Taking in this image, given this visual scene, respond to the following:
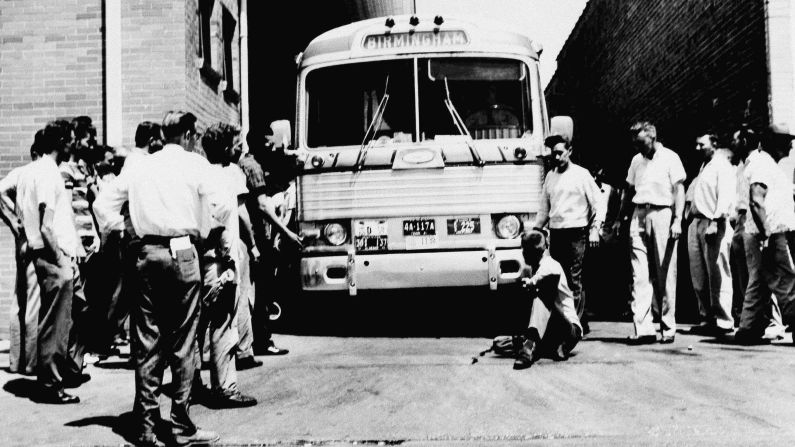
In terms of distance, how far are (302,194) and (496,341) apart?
8.95 feet

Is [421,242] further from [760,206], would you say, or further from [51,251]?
[51,251]

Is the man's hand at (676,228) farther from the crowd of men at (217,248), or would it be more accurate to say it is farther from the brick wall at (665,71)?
the brick wall at (665,71)

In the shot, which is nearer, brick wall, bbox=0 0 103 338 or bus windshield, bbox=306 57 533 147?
bus windshield, bbox=306 57 533 147

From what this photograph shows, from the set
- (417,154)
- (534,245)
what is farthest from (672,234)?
(417,154)

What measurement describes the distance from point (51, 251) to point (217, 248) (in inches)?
56.4

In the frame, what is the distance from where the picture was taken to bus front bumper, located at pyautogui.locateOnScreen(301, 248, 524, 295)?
364 inches

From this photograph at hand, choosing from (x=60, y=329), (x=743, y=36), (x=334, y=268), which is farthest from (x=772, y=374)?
(x=743, y=36)

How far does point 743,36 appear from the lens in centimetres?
1224

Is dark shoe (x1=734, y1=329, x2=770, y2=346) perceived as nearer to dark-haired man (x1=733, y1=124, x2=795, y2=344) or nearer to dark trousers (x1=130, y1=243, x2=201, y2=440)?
dark-haired man (x1=733, y1=124, x2=795, y2=344)

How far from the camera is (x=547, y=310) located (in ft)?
25.5

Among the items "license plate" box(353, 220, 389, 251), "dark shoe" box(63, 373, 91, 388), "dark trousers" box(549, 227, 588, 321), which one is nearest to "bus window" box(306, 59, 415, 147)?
"license plate" box(353, 220, 389, 251)

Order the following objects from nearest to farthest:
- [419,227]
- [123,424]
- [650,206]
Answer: [123,424] → [650,206] → [419,227]

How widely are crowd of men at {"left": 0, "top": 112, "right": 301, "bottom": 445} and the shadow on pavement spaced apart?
0.05 m

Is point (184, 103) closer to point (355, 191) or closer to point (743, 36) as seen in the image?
point (355, 191)
